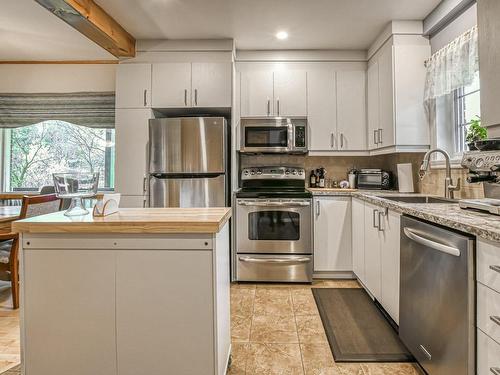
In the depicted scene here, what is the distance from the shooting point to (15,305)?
8.31 ft

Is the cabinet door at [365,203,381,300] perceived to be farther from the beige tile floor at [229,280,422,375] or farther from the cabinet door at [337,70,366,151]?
the cabinet door at [337,70,366,151]

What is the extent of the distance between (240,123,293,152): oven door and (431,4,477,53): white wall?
150 centimetres

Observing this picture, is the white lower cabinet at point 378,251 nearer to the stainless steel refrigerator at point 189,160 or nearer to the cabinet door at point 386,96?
the cabinet door at point 386,96

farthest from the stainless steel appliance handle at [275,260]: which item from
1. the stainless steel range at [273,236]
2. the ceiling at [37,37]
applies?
the ceiling at [37,37]

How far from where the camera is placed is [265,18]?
2.79 meters

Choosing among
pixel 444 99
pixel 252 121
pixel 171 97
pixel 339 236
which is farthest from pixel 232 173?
pixel 444 99

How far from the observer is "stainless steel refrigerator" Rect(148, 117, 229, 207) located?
9.94ft

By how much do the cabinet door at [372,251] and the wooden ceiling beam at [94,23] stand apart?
273cm

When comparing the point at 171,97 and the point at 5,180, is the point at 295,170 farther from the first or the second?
the point at 5,180

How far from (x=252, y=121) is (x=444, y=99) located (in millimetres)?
1814

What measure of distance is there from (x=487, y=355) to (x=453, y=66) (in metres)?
2.11

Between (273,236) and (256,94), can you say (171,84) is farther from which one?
(273,236)

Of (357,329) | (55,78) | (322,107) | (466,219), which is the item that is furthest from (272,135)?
(55,78)

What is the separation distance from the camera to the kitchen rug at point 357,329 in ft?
6.20
